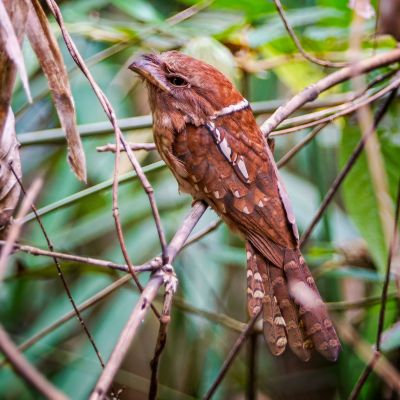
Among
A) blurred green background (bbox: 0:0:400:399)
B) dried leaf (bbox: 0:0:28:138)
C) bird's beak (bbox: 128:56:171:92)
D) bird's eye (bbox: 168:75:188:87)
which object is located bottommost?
blurred green background (bbox: 0:0:400:399)

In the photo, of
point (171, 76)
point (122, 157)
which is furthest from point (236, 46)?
point (122, 157)

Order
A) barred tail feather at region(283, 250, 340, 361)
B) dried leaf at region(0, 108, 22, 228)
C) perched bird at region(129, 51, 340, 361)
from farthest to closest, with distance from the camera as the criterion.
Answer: perched bird at region(129, 51, 340, 361), barred tail feather at region(283, 250, 340, 361), dried leaf at region(0, 108, 22, 228)

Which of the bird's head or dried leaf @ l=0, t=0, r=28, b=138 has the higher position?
dried leaf @ l=0, t=0, r=28, b=138

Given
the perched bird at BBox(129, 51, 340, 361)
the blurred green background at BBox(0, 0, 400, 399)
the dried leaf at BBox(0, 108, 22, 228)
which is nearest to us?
the dried leaf at BBox(0, 108, 22, 228)

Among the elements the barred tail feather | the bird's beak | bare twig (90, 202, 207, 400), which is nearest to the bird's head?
the bird's beak

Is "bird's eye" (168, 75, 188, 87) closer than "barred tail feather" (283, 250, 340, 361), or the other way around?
"barred tail feather" (283, 250, 340, 361)

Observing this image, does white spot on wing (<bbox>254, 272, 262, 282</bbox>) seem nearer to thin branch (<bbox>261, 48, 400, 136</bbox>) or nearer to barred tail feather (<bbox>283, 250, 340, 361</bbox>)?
barred tail feather (<bbox>283, 250, 340, 361</bbox>)
